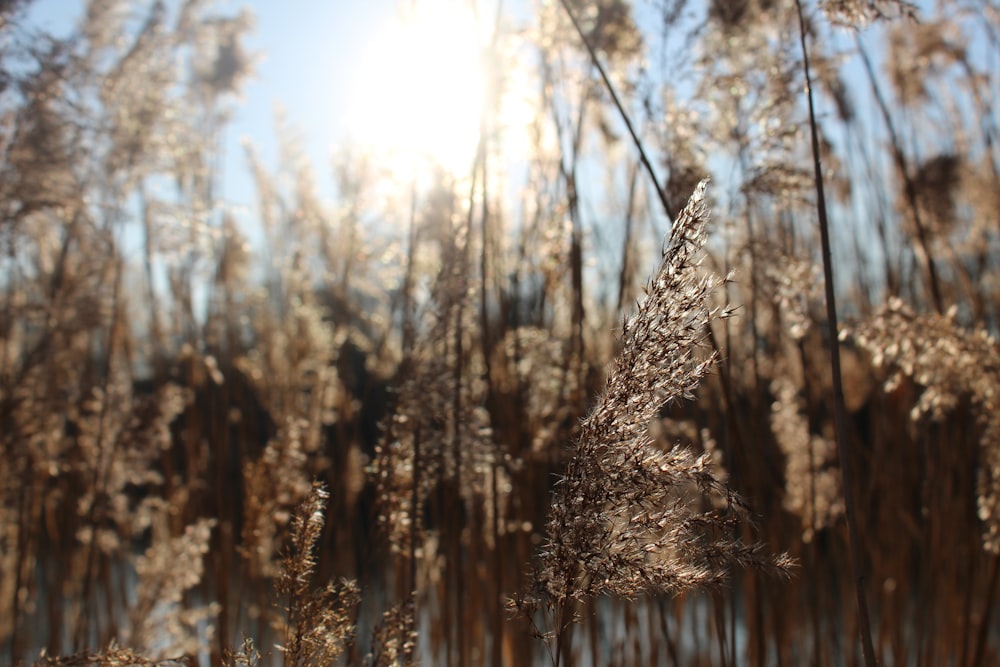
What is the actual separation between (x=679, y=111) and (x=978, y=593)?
7.37ft

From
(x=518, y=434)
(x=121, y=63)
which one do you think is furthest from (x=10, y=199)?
(x=518, y=434)

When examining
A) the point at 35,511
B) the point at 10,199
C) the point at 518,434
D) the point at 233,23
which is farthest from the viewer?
the point at 233,23

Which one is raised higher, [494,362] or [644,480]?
[494,362]

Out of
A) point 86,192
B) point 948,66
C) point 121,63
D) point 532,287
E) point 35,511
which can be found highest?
point 948,66

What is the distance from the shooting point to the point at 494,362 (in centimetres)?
288

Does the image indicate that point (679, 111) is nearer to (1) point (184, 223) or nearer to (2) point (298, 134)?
(1) point (184, 223)

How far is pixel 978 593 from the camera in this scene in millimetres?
3221

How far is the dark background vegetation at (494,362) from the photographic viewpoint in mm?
1909

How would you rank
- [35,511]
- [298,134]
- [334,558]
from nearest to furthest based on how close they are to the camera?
[334,558] → [35,511] → [298,134]

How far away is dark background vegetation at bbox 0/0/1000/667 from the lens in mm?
1909

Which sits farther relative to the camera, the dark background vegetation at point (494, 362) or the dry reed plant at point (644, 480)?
the dark background vegetation at point (494, 362)

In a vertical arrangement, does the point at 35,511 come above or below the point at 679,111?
below

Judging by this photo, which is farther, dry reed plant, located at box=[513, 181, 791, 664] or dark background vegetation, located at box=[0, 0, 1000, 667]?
dark background vegetation, located at box=[0, 0, 1000, 667]

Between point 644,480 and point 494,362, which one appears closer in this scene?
point 644,480
